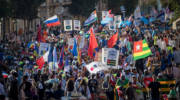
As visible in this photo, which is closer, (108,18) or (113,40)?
(113,40)

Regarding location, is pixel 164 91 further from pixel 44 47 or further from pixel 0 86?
pixel 44 47

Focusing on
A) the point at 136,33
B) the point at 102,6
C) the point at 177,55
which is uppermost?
the point at 102,6

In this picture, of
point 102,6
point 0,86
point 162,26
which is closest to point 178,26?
point 162,26

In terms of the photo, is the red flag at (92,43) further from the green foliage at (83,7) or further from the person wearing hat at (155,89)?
the green foliage at (83,7)

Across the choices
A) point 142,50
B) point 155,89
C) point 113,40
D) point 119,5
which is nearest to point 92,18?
point 113,40

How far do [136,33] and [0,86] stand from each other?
1956cm

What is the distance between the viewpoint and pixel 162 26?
39125mm

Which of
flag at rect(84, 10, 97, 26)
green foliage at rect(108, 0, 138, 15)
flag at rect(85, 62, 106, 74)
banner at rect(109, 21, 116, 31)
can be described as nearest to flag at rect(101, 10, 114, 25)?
banner at rect(109, 21, 116, 31)

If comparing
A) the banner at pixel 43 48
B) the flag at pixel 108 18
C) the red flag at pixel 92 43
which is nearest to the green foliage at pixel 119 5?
the flag at pixel 108 18

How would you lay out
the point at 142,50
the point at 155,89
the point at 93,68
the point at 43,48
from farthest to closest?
the point at 43,48 → the point at 93,68 → the point at 142,50 → the point at 155,89

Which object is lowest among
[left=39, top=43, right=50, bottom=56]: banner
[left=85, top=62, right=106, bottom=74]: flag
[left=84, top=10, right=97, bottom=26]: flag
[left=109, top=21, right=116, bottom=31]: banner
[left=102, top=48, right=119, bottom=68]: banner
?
[left=85, top=62, right=106, bottom=74]: flag

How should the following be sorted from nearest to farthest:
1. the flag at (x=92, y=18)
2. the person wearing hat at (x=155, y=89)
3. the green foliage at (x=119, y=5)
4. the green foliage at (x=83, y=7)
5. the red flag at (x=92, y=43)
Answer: the person wearing hat at (x=155, y=89) < the red flag at (x=92, y=43) < the flag at (x=92, y=18) < the green foliage at (x=83, y=7) < the green foliage at (x=119, y=5)

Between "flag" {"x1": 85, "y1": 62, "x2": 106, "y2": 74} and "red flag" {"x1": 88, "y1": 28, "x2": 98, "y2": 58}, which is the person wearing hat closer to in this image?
"flag" {"x1": 85, "y1": 62, "x2": 106, "y2": 74}

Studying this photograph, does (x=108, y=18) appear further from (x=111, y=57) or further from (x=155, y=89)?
(x=155, y=89)
